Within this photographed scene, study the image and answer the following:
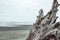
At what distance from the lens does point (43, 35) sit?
992mm

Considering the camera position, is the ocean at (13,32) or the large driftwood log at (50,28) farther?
the ocean at (13,32)

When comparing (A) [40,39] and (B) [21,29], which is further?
(B) [21,29]

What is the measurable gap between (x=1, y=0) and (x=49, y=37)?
4.51 feet

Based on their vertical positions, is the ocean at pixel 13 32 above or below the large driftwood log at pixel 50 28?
below

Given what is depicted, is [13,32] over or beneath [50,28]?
beneath

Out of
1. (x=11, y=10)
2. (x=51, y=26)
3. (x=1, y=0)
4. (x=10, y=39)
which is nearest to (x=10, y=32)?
(x=10, y=39)

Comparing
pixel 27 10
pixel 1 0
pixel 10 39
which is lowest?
pixel 10 39

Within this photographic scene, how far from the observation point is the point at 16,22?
7.24 feet

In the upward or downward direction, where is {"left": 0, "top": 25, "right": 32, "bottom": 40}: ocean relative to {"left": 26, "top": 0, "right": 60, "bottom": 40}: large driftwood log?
downward

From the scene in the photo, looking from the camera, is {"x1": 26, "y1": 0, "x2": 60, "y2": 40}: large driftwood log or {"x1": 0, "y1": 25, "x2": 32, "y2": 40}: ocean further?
{"x1": 0, "y1": 25, "x2": 32, "y2": 40}: ocean

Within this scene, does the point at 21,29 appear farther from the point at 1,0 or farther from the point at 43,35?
the point at 43,35

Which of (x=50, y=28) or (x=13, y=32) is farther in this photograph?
(x=13, y=32)

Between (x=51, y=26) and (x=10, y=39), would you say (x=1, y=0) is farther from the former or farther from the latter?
(x=51, y=26)

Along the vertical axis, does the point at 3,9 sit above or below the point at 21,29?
above
